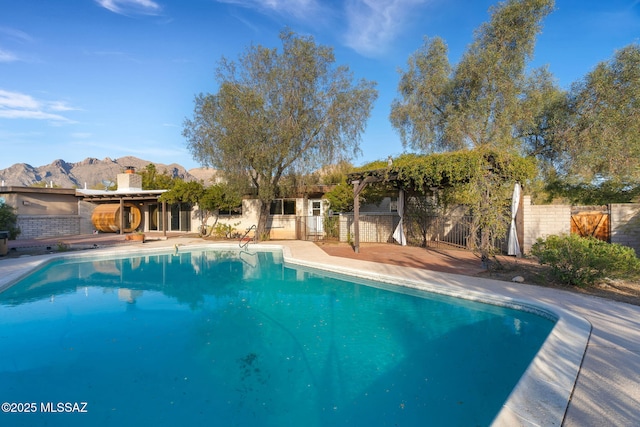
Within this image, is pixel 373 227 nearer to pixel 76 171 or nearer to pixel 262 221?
pixel 262 221

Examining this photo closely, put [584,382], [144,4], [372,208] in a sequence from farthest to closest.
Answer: [372,208]
[144,4]
[584,382]

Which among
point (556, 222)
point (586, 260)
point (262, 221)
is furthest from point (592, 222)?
point (262, 221)

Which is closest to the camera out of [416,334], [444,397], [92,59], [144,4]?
[444,397]

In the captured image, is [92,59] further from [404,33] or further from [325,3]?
[404,33]

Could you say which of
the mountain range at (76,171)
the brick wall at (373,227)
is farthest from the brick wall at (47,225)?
the mountain range at (76,171)

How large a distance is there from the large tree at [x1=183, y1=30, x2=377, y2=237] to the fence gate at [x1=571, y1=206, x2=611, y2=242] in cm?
858

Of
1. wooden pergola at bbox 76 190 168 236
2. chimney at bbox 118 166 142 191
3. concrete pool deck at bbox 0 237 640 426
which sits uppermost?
chimney at bbox 118 166 142 191

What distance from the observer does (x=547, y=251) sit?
6367mm

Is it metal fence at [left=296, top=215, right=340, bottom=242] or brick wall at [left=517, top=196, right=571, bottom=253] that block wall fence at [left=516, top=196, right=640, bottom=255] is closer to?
brick wall at [left=517, top=196, right=571, bottom=253]

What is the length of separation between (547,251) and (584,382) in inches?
172

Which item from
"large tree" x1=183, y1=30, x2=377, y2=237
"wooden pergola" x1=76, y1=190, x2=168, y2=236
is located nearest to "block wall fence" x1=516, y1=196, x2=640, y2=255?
"large tree" x1=183, y1=30, x2=377, y2=237

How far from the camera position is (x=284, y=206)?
59.0 feet

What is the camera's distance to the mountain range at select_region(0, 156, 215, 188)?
78250 millimetres

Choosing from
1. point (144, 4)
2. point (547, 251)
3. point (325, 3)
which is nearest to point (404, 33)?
point (325, 3)
